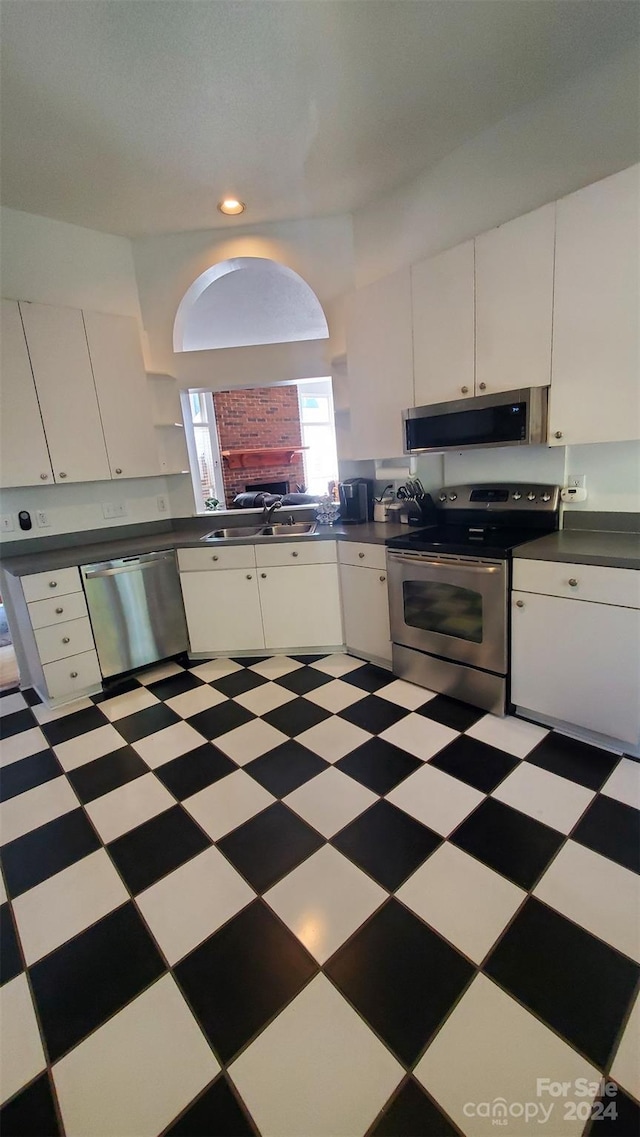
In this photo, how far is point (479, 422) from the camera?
220 centimetres

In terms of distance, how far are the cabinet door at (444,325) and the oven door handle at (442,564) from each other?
0.84 m

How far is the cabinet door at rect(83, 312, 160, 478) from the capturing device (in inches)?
111

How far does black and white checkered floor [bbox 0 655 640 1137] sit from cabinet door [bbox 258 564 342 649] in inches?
32.6

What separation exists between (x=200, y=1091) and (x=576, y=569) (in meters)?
1.90

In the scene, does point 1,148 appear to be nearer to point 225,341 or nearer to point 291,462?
point 225,341

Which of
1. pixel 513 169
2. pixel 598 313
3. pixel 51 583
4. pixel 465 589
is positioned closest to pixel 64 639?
pixel 51 583

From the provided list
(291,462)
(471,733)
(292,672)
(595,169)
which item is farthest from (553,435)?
(291,462)

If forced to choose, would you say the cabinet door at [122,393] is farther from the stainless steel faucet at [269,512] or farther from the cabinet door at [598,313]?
the cabinet door at [598,313]

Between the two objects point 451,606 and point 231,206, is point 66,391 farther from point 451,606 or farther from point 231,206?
point 451,606

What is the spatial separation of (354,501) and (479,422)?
103 centimetres

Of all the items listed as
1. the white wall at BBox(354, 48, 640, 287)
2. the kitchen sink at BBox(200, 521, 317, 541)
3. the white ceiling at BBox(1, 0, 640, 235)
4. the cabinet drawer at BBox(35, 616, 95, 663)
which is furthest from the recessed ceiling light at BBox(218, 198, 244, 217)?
the cabinet drawer at BBox(35, 616, 95, 663)

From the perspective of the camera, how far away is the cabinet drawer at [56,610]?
2463 millimetres

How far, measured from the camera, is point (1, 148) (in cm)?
208

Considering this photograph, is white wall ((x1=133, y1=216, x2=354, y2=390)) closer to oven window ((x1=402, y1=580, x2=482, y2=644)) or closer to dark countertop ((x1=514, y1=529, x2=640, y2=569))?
oven window ((x1=402, y1=580, x2=482, y2=644))
